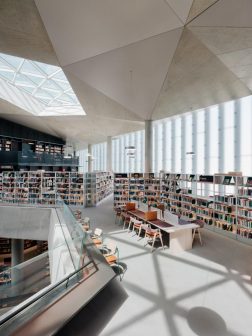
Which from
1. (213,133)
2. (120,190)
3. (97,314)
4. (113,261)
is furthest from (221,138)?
(97,314)

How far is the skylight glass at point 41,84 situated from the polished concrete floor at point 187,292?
6864mm

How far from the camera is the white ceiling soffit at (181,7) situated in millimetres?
3320

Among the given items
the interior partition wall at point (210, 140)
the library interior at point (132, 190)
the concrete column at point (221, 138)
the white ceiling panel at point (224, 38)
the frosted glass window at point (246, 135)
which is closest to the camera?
the library interior at point (132, 190)

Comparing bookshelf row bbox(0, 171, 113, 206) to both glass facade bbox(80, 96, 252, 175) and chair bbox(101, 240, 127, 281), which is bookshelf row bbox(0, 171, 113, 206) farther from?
chair bbox(101, 240, 127, 281)

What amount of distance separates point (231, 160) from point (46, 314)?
11269 millimetres

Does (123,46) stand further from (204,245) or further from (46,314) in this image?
(204,245)

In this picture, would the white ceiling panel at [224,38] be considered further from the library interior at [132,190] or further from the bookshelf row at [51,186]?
the bookshelf row at [51,186]

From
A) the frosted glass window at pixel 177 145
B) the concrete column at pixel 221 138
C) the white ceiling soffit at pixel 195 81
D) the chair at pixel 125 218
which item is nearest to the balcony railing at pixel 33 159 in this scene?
the frosted glass window at pixel 177 145

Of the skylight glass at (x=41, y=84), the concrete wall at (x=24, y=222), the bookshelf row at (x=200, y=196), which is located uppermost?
the skylight glass at (x=41, y=84)

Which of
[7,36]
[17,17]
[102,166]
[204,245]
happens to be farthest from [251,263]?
[102,166]

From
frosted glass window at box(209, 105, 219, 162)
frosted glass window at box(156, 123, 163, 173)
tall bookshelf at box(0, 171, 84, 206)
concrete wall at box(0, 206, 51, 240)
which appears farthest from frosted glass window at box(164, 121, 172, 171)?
concrete wall at box(0, 206, 51, 240)

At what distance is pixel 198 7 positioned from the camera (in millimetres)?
3418

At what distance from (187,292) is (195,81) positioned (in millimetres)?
5769

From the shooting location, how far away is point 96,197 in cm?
1196
